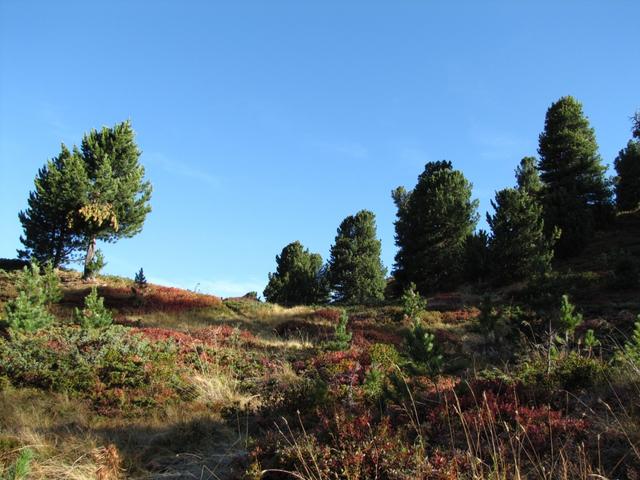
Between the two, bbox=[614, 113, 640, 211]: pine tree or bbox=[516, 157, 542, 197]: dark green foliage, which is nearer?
bbox=[614, 113, 640, 211]: pine tree

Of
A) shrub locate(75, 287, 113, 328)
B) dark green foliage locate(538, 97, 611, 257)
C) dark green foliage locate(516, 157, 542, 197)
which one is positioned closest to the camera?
shrub locate(75, 287, 113, 328)

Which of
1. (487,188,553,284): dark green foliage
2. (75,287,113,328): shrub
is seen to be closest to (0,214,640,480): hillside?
(75,287,113,328): shrub

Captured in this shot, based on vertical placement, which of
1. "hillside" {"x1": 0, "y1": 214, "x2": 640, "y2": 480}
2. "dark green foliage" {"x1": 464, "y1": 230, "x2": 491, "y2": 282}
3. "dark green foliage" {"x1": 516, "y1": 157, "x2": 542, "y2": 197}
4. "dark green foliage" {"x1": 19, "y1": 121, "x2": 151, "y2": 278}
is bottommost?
"hillside" {"x1": 0, "y1": 214, "x2": 640, "y2": 480}

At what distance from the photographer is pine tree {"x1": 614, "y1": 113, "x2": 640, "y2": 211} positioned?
3800cm

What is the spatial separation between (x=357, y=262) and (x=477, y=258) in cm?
1210

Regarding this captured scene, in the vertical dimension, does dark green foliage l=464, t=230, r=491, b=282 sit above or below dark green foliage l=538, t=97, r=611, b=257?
below

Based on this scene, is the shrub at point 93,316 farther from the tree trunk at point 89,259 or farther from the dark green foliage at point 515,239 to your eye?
the dark green foliage at point 515,239

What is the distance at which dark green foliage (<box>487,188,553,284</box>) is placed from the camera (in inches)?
1032

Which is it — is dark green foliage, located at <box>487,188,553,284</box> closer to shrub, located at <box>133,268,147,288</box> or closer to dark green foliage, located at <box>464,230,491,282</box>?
dark green foliage, located at <box>464,230,491,282</box>

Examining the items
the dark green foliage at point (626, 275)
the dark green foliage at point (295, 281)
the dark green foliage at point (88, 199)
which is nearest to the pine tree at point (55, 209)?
the dark green foliage at point (88, 199)

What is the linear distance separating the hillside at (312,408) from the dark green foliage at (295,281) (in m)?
23.3

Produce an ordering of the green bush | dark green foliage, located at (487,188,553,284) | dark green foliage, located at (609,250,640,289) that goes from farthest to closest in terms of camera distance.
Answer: dark green foliage, located at (487,188,553,284) < dark green foliage, located at (609,250,640,289) < the green bush

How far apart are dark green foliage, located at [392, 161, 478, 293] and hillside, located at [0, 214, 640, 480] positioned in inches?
712

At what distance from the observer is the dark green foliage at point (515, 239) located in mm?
26219
